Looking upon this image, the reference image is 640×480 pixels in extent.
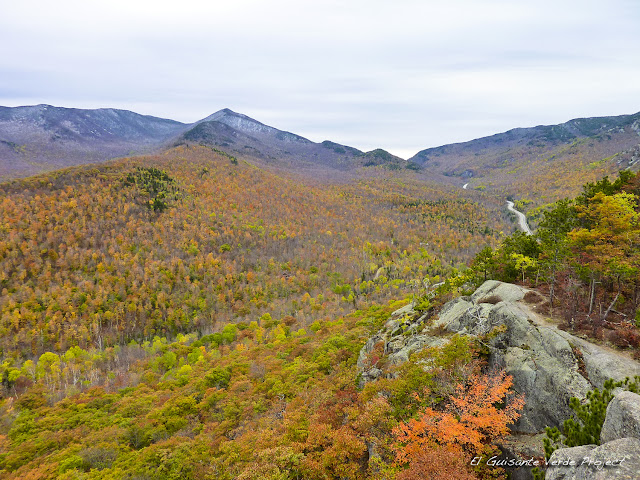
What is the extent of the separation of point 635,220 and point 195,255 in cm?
18227

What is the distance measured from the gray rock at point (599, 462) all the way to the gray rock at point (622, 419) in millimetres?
702

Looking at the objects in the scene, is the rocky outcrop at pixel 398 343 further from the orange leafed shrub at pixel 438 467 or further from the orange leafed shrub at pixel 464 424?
the orange leafed shrub at pixel 438 467

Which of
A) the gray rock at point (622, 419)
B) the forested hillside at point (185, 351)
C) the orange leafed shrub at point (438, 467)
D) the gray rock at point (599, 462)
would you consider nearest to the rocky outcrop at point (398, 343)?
the forested hillside at point (185, 351)

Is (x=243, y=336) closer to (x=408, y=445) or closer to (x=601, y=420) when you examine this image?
(x=408, y=445)

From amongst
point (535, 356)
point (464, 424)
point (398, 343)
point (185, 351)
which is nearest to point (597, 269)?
point (535, 356)

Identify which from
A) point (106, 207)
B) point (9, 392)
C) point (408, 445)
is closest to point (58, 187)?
point (106, 207)

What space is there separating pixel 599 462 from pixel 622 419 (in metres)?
2.63

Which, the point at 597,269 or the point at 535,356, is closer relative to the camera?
the point at 535,356

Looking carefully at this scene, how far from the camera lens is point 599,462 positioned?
11805 mm

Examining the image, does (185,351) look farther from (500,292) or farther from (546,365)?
(546,365)

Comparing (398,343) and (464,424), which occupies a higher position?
(464,424)

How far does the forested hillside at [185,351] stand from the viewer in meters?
24.9

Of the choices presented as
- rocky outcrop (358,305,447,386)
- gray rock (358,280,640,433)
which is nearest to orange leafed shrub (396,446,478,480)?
gray rock (358,280,640,433)

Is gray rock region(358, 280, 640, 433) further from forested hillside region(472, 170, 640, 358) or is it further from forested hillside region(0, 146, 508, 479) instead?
forested hillside region(0, 146, 508, 479)
